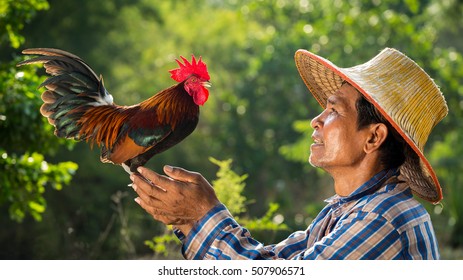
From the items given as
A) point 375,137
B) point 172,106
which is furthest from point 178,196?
point 375,137

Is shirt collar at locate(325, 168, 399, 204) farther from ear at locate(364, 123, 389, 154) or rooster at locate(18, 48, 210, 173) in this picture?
rooster at locate(18, 48, 210, 173)

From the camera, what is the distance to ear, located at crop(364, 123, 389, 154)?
2572mm

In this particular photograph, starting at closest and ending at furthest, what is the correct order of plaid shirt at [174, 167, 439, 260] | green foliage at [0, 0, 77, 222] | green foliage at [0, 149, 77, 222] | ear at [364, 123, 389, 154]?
plaid shirt at [174, 167, 439, 260], ear at [364, 123, 389, 154], green foliage at [0, 0, 77, 222], green foliage at [0, 149, 77, 222]

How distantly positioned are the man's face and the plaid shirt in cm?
11

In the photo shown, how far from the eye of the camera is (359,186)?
2.58m

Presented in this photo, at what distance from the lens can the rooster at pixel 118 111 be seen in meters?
2.86

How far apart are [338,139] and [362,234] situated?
1.37 ft

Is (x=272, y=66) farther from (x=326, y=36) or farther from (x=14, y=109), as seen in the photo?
(x=14, y=109)

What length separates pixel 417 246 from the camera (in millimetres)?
2354

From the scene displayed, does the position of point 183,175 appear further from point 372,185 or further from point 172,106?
point 372,185

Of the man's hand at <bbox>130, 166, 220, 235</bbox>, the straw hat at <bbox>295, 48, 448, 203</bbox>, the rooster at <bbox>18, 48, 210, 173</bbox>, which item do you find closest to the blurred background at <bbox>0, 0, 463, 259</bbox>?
the rooster at <bbox>18, 48, 210, 173</bbox>

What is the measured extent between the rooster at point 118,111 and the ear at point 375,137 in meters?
0.71

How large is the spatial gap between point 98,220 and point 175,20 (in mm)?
6435

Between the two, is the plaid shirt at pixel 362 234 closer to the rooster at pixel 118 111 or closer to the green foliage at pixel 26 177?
the rooster at pixel 118 111
